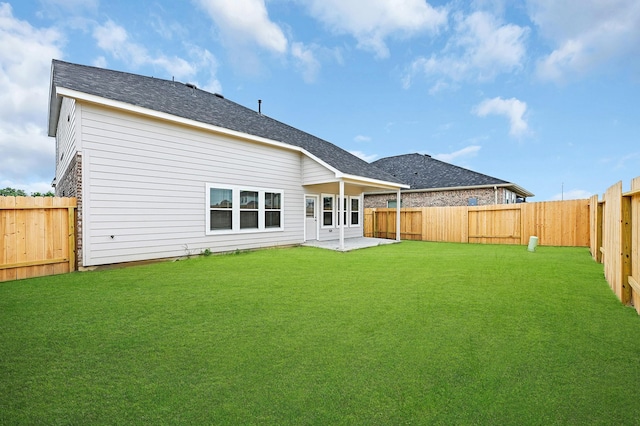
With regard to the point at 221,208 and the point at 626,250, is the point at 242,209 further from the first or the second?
the point at 626,250

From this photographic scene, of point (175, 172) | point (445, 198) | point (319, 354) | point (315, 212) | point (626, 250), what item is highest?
point (175, 172)

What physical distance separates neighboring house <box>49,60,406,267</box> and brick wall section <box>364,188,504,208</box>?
779cm

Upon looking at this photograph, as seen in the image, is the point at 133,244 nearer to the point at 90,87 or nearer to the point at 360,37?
the point at 90,87

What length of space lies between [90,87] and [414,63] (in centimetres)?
1499

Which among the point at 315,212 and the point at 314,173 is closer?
the point at 314,173

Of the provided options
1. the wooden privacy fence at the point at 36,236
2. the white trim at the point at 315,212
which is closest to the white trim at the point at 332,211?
the white trim at the point at 315,212

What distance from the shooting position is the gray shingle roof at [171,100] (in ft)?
26.0

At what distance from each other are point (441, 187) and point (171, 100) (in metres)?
16.5

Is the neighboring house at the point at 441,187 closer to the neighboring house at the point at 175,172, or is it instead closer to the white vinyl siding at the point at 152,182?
the neighboring house at the point at 175,172

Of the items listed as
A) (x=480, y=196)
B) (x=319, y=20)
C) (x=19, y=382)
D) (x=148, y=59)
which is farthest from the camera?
(x=480, y=196)

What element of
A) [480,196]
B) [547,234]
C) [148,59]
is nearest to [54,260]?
[148,59]

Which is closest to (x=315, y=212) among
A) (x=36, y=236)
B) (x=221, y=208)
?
(x=221, y=208)

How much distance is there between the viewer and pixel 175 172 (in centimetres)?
870

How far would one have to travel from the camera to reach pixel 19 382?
237cm
